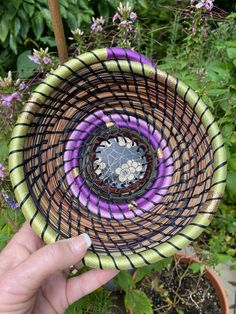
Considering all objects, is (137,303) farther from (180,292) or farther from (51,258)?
(51,258)

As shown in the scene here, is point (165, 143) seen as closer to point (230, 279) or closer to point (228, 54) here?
point (228, 54)

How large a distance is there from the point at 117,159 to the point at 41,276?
33cm

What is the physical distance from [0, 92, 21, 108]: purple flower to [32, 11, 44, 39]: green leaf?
3.20 feet

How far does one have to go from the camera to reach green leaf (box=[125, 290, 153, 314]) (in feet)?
3.42

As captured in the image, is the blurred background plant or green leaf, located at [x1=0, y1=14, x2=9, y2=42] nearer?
the blurred background plant

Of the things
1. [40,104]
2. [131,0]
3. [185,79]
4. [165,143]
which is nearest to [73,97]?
[40,104]

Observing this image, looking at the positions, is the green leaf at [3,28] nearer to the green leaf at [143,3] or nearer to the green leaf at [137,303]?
the green leaf at [143,3]

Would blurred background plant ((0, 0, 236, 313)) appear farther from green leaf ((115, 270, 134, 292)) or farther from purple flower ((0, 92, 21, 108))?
green leaf ((115, 270, 134, 292))

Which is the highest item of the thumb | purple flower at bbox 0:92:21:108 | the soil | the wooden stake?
the wooden stake

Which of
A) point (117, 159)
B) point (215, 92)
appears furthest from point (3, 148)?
point (215, 92)

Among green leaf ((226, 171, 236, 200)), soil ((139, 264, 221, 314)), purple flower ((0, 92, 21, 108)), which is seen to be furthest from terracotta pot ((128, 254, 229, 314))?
purple flower ((0, 92, 21, 108))

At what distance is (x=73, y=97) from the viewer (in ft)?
2.86

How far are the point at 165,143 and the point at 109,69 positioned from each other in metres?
0.23

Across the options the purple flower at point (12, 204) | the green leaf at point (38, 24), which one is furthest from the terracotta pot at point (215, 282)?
the green leaf at point (38, 24)
